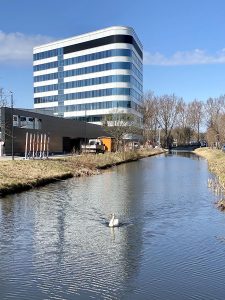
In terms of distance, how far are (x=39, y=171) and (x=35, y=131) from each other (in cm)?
2451

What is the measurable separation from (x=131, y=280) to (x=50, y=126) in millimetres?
54914

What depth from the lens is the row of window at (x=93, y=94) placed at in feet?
372

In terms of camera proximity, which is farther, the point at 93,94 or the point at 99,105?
the point at 93,94

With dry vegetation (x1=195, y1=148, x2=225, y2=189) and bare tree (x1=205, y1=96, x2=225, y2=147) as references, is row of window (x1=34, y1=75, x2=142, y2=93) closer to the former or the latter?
bare tree (x1=205, y1=96, x2=225, y2=147)

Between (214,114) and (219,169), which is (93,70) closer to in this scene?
(214,114)

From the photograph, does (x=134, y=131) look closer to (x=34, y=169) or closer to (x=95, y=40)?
(x=95, y=40)

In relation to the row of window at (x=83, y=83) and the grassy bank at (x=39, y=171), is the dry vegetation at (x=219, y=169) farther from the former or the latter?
the row of window at (x=83, y=83)

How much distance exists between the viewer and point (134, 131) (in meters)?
85.9

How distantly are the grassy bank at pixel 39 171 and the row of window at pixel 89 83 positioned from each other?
63.9m

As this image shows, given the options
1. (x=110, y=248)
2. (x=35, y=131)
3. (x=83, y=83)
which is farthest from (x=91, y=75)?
(x=110, y=248)

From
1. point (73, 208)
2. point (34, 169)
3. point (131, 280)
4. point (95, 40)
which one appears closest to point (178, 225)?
point (73, 208)

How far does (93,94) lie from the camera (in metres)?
118

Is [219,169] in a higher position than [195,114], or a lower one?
lower

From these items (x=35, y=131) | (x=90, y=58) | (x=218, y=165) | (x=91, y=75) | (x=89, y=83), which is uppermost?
(x=90, y=58)
